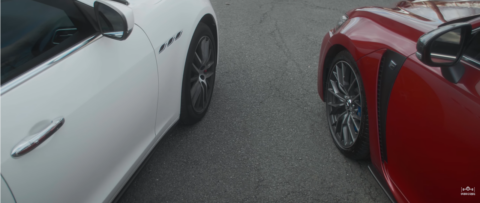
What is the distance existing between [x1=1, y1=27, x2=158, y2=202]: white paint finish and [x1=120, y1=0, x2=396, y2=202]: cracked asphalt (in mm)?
579

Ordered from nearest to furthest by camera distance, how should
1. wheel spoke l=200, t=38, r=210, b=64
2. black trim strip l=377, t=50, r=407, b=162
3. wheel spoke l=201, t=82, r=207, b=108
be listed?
1. black trim strip l=377, t=50, r=407, b=162
2. wheel spoke l=200, t=38, r=210, b=64
3. wheel spoke l=201, t=82, r=207, b=108

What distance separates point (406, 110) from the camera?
1.87 m

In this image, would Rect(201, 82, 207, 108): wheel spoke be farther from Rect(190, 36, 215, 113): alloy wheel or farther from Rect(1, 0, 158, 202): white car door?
Rect(1, 0, 158, 202): white car door

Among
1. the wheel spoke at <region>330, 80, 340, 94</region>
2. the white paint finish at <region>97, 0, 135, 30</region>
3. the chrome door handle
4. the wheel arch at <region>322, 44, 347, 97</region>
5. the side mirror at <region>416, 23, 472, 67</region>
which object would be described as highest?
the white paint finish at <region>97, 0, 135, 30</region>

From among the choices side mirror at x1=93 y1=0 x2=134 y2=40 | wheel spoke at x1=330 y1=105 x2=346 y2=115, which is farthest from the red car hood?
side mirror at x1=93 y1=0 x2=134 y2=40

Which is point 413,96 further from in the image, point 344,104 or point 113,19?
point 113,19

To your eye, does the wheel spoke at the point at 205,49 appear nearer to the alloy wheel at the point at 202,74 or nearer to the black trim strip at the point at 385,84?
the alloy wheel at the point at 202,74

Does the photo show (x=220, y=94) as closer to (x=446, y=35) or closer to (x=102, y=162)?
(x=102, y=162)

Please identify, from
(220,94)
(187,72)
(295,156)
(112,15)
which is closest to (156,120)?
(187,72)

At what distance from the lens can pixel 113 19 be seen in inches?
69.0

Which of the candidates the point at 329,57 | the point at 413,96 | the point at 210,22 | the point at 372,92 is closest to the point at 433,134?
the point at 413,96

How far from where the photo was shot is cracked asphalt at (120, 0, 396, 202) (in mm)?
2518

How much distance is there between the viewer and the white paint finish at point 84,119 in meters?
1.35
